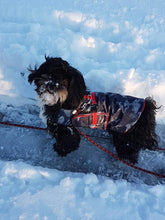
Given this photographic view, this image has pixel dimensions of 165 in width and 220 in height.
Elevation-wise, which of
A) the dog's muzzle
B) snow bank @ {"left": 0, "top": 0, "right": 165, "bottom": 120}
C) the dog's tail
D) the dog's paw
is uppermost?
snow bank @ {"left": 0, "top": 0, "right": 165, "bottom": 120}

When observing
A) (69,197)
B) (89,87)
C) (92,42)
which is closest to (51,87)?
(69,197)

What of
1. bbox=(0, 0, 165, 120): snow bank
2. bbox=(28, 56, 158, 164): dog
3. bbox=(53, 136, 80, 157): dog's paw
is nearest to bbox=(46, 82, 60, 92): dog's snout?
bbox=(28, 56, 158, 164): dog

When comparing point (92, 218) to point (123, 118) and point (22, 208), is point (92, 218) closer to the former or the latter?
point (22, 208)

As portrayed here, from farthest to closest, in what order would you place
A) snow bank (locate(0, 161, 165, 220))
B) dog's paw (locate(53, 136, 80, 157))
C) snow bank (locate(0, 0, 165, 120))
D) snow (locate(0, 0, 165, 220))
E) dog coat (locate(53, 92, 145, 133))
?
1. snow bank (locate(0, 0, 165, 120))
2. dog's paw (locate(53, 136, 80, 157))
3. dog coat (locate(53, 92, 145, 133))
4. snow (locate(0, 0, 165, 220))
5. snow bank (locate(0, 161, 165, 220))

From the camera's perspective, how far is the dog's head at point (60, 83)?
195cm

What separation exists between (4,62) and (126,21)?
2706mm

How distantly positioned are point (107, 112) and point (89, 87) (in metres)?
1.11

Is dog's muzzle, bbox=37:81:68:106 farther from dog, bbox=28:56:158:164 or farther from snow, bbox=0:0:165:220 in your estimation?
snow, bbox=0:0:165:220

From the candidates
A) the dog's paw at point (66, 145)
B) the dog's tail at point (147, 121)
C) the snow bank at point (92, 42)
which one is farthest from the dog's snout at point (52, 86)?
the snow bank at point (92, 42)

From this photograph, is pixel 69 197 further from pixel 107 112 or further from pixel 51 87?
pixel 51 87

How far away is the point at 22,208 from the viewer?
178 centimetres

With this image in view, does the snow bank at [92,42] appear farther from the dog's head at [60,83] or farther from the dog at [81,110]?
the dog's head at [60,83]

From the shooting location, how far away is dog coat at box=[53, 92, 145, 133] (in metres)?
2.23

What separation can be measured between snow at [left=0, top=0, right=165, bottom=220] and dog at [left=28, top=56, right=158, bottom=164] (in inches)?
13.5
